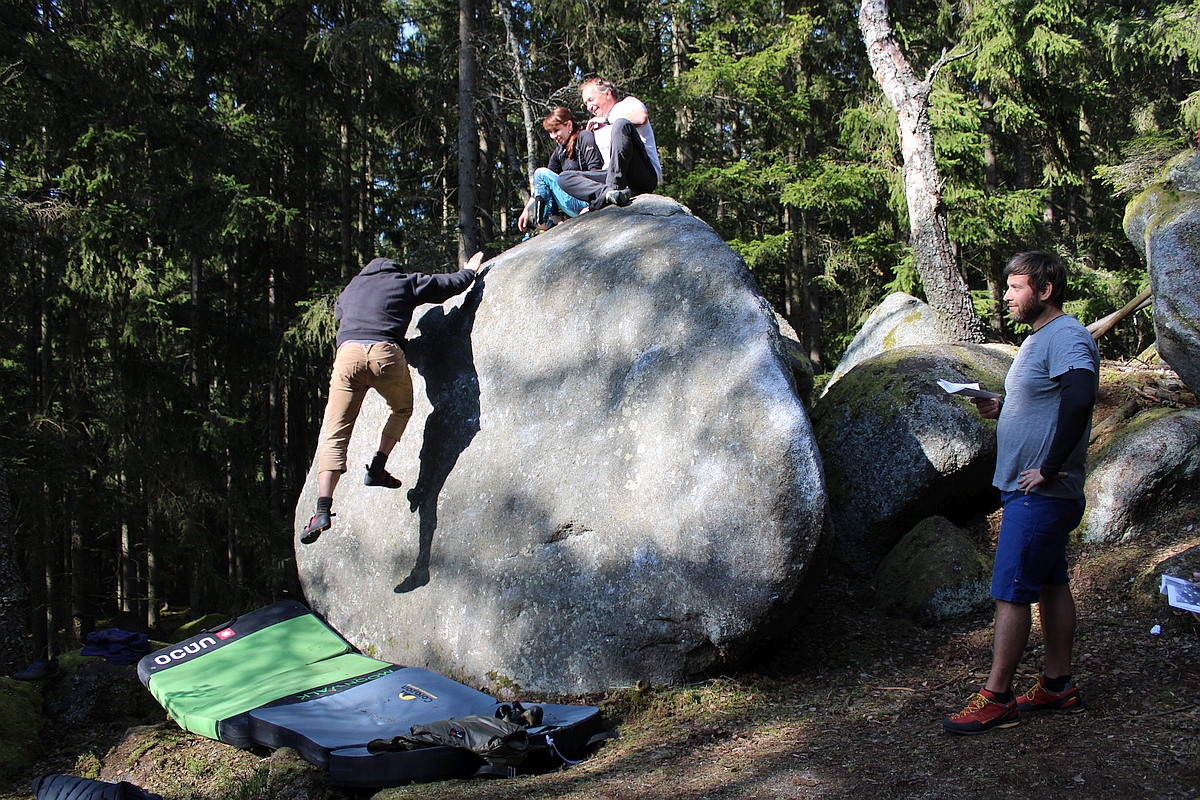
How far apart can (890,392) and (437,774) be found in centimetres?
449

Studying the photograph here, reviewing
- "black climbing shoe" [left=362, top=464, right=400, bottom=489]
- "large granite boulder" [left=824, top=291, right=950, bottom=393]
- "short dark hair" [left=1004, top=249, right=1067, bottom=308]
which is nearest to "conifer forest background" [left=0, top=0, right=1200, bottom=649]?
"large granite boulder" [left=824, top=291, right=950, bottom=393]

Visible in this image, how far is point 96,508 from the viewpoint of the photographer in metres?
11.9

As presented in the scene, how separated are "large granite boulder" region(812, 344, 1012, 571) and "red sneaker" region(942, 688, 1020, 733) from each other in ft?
8.81

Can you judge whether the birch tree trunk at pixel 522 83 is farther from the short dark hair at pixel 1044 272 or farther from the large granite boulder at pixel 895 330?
the short dark hair at pixel 1044 272

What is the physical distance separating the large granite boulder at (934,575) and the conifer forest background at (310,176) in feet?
23.1

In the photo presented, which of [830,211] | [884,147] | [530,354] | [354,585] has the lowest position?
[354,585]

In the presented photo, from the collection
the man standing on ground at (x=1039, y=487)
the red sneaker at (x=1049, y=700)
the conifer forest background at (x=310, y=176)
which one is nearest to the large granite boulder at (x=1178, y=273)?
the man standing on ground at (x=1039, y=487)

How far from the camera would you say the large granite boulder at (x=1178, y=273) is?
5.65 meters

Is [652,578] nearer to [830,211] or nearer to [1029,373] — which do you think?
[1029,373]

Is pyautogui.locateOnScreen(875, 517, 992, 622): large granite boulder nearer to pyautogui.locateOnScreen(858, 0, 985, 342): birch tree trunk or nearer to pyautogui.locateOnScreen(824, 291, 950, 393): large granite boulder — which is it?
pyautogui.locateOnScreen(824, 291, 950, 393): large granite boulder

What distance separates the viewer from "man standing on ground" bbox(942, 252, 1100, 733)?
3391mm

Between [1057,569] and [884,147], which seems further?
[884,147]

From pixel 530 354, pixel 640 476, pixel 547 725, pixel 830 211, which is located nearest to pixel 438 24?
pixel 830 211

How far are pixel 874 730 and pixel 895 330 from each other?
6.57m
